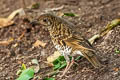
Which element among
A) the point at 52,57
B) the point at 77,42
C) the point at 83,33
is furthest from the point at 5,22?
the point at 77,42

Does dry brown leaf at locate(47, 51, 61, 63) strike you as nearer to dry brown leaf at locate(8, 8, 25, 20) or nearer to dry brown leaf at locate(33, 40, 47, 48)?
dry brown leaf at locate(33, 40, 47, 48)

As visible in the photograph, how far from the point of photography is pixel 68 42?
5.68 m

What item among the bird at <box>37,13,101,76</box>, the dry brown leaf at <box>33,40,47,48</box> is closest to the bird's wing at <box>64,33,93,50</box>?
the bird at <box>37,13,101,76</box>

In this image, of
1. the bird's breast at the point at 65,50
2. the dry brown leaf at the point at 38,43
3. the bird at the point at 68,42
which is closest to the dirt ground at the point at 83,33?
the dry brown leaf at the point at 38,43

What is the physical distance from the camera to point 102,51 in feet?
20.4

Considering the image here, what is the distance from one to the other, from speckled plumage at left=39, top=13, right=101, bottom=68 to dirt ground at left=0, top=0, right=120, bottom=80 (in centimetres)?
33

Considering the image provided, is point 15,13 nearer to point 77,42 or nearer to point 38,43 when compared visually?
point 38,43

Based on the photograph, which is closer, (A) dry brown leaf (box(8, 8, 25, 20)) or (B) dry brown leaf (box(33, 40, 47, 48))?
(B) dry brown leaf (box(33, 40, 47, 48))

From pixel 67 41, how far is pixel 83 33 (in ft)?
5.66

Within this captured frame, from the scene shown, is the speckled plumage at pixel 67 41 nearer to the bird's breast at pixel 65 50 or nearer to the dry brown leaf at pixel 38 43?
the bird's breast at pixel 65 50

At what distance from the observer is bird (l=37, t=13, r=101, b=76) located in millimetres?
5379

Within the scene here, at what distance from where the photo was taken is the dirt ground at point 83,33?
568 cm

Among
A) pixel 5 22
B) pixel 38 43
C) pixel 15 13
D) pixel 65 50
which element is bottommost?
pixel 38 43

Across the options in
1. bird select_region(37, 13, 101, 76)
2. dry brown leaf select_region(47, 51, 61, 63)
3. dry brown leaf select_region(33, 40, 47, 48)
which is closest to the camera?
bird select_region(37, 13, 101, 76)
